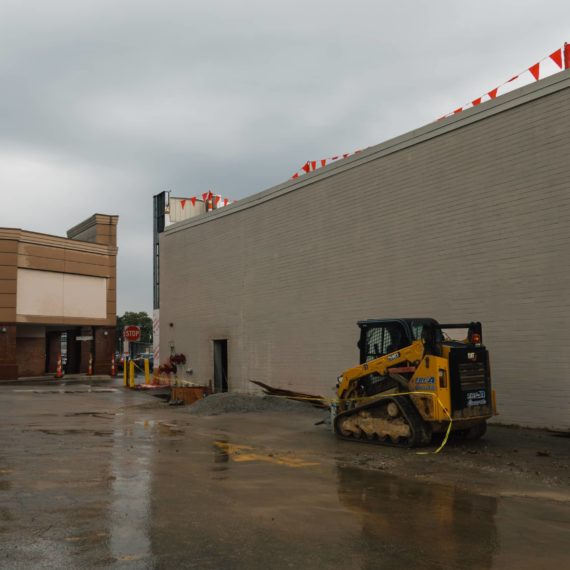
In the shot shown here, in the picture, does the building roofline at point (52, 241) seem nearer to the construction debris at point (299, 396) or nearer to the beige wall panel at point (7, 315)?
the beige wall panel at point (7, 315)

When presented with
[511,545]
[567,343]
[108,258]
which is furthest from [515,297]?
[108,258]

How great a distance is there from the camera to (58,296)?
136 feet

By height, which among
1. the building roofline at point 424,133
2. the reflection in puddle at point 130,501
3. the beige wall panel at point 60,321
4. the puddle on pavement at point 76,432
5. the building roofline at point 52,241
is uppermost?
the building roofline at point 52,241

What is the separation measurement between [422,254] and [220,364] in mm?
12088

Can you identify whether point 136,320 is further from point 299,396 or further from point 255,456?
point 255,456

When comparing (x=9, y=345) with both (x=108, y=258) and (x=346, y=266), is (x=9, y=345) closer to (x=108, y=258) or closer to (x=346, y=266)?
(x=108, y=258)

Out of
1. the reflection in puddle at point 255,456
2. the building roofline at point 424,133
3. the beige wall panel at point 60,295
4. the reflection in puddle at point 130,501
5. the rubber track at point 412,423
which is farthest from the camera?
the beige wall panel at point 60,295

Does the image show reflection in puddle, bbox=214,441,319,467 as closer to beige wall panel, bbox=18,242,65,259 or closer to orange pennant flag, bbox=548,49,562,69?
orange pennant flag, bbox=548,49,562,69

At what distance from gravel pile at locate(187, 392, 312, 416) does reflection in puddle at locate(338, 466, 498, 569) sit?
10.3 meters

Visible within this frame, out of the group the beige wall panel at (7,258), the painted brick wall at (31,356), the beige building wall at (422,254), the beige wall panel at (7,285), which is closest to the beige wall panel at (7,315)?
the beige wall panel at (7,285)

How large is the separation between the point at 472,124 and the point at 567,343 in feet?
19.9

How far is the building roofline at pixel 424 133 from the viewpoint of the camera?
14711mm

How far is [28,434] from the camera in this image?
14.1 meters

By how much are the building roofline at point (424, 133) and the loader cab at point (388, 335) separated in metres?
6.35
